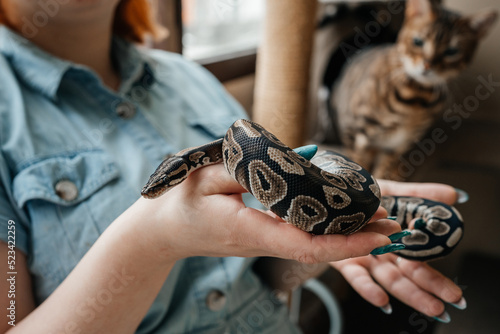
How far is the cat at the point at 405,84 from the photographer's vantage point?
1349 millimetres

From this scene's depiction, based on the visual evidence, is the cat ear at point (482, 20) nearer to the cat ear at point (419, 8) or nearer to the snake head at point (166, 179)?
the cat ear at point (419, 8)

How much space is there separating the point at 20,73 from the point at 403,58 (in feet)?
4.24

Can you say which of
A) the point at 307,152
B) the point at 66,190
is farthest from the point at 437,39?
the point at 66,190

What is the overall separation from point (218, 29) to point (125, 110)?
2.55 feet

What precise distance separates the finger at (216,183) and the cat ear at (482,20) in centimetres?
128

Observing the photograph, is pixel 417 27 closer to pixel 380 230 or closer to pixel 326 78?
pixel 326 78

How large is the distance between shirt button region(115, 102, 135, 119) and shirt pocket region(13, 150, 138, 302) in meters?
0.14

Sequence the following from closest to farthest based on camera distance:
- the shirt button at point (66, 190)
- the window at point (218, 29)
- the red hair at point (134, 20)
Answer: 1. the shirt button at point (66, 190)
2. the red hair at point (134, 20)
3. the window at point (218, 29)

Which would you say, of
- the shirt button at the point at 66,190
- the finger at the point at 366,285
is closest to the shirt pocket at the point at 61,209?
the shirt button at the point at 66,190

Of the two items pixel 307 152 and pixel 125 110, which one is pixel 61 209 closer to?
pixel 125 110

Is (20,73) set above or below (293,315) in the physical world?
above

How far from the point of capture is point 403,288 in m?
0.70

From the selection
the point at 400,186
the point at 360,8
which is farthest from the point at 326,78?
the point at 400,186

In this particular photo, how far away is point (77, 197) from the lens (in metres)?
0.68
